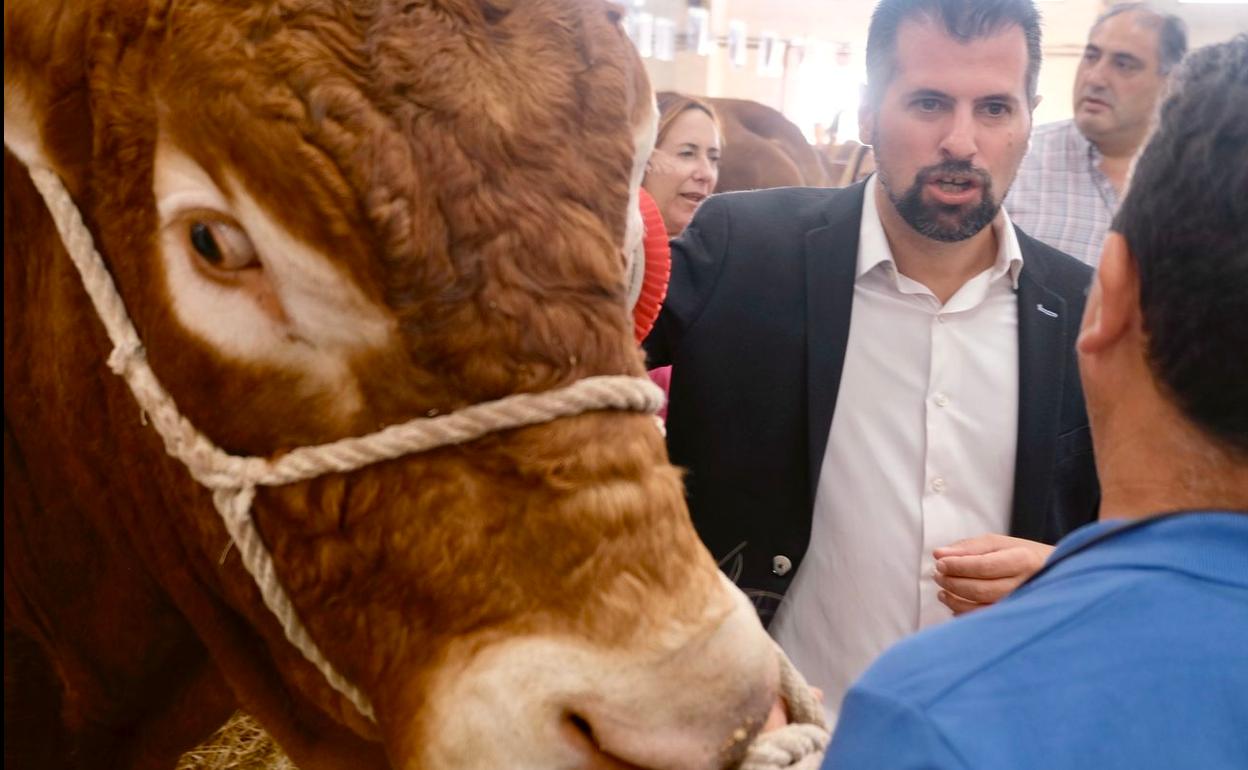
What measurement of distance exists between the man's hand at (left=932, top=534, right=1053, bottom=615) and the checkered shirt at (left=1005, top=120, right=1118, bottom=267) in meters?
2.41

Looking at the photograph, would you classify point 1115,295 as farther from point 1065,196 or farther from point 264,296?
point 1065,196

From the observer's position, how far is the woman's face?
4.21 meters

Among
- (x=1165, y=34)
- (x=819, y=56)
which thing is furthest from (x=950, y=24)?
(x=819, y=56)

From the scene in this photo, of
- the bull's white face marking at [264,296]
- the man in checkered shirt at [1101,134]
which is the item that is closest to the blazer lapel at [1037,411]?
the bull's white face marking at [264,296]

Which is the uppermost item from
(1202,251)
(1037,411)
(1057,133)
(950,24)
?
(950,24)

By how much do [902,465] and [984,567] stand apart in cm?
43

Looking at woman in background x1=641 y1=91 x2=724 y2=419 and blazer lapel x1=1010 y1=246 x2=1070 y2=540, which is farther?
woman in background x1=641 y1=91 x2=724 y2=419

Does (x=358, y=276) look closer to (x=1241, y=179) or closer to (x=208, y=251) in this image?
(x=208, y=251)

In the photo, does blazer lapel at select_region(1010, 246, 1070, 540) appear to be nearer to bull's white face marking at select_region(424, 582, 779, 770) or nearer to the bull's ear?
bull's white face marking at select_region(424, 582, 779, 770)

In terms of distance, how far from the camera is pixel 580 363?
1.11m

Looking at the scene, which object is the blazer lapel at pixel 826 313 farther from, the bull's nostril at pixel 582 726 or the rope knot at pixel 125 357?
the rope knot at pixel 125 357

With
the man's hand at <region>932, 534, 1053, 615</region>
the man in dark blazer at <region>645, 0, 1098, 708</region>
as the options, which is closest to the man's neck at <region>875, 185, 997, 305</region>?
the man in dark blazer at <region>645, 0, 1098, 708</region>

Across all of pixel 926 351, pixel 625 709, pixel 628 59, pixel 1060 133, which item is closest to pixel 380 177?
pixel 628 59

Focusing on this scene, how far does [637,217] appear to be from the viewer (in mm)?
1417
